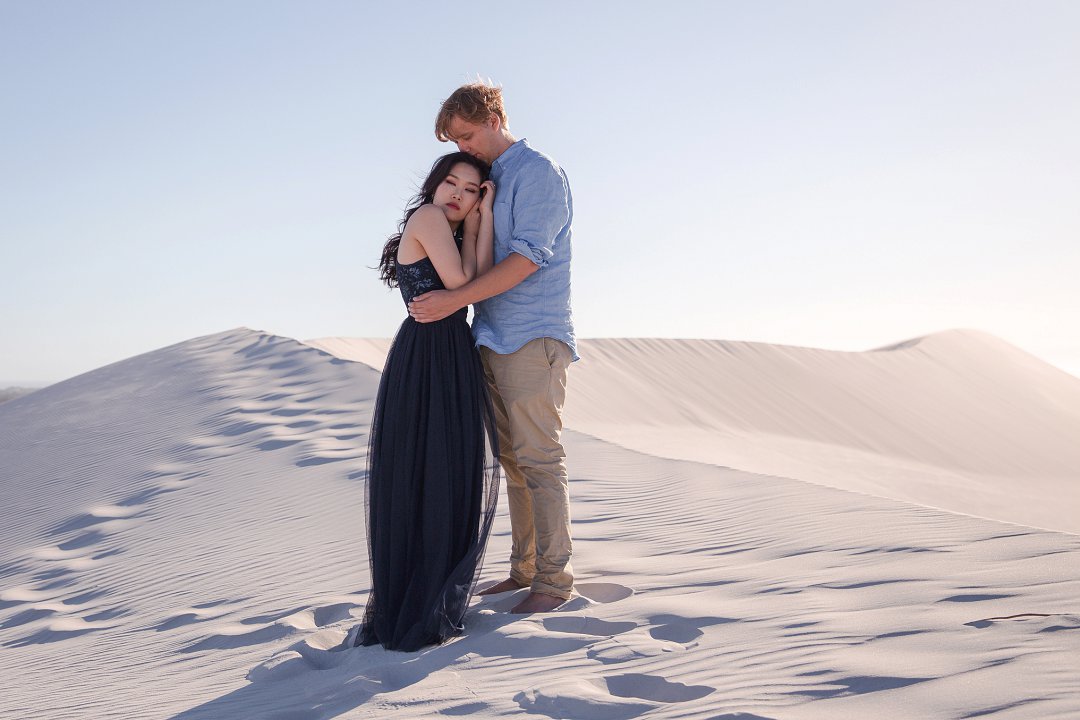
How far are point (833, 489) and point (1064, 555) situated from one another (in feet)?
8.65

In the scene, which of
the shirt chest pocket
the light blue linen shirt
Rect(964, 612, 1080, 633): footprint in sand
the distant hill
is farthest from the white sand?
the distant hill

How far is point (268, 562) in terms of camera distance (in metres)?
5.17

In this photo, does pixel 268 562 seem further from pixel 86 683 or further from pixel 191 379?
pixel 191 379

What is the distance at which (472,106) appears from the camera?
3.59 m

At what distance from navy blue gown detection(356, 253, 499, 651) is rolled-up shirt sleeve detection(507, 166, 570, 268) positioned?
36cm

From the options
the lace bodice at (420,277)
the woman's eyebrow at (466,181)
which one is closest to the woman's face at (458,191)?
the woman's eyebrow at (466,181)

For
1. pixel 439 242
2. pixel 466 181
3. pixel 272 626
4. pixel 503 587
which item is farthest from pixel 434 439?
pixel 272 626

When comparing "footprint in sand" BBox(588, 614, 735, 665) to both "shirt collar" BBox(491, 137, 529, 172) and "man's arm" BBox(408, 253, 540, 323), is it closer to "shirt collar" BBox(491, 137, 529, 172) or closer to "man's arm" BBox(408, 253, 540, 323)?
"man's arm" BBox(408, 253, 540, 323)

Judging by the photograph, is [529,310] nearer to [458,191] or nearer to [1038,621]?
[458,191]

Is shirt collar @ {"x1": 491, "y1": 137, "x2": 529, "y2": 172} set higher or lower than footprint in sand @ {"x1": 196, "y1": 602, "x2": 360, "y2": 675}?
higher

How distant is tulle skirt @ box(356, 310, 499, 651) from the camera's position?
338 cm

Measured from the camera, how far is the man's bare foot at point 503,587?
391 cm

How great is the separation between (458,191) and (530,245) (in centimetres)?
35

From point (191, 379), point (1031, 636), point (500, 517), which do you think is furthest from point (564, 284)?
point (191, 379)
